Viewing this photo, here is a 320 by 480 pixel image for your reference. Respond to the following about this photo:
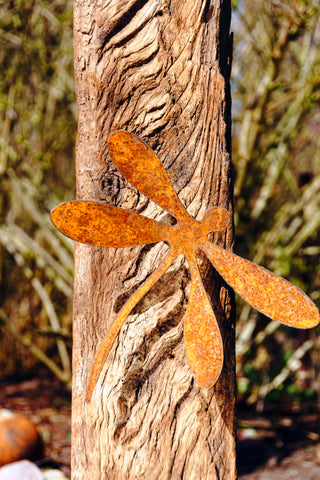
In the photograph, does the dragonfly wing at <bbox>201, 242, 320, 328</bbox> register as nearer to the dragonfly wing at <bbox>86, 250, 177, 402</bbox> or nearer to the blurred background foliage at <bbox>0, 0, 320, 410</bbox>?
the dragonfly wing at <bbox>86, 250, 177, 402</bbox>

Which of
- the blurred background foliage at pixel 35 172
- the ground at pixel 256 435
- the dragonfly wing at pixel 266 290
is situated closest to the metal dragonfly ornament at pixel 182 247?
the dragonfly wing at pixel 266 290

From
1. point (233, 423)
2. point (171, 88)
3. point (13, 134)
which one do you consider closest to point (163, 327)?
point (233, 423)

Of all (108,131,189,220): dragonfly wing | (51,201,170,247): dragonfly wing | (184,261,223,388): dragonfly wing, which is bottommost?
(184,261,223,388): dragonfly wing

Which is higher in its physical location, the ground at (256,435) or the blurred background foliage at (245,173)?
the blurred background foliage at (245,173)

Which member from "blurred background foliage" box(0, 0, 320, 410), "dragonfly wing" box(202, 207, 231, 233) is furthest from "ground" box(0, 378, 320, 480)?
"dragonfly wing" box(202, 207, 231, 233)

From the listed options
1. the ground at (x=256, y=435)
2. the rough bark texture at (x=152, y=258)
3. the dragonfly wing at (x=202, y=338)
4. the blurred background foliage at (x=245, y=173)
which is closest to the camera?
the dragonfly wing at (x=202, y=338)

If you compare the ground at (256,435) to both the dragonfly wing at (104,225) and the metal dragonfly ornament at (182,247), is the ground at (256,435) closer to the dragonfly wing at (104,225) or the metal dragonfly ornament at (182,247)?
the metal dragonfly ornament at (182,247)
